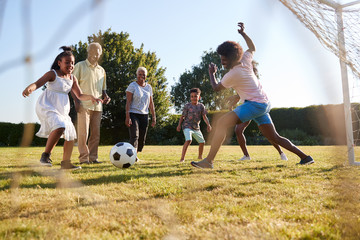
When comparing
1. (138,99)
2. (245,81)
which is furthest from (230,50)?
(138,99)

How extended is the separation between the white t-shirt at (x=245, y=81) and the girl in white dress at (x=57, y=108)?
2172mm

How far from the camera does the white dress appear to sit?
383 cm

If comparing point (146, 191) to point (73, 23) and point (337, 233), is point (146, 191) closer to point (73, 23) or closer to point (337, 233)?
point (337, 233)

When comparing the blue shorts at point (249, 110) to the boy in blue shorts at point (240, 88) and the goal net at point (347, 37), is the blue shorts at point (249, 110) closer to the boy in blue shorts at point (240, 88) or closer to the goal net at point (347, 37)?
the boy in blue shorts at point (240, 88)

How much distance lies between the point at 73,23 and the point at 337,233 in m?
1.64

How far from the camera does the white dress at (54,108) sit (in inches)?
151

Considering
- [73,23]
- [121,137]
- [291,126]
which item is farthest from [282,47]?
[291,126]

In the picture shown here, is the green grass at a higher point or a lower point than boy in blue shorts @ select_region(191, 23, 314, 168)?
lower

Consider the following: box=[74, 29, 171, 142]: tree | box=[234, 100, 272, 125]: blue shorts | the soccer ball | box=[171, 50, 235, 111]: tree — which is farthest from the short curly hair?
box=[171, 50, 235, 111]: tree

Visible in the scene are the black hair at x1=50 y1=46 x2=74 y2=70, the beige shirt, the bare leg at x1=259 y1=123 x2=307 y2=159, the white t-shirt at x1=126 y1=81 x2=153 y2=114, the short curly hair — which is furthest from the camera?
the white t-shirt at x1=126 y1=81 x2=153 y2=114

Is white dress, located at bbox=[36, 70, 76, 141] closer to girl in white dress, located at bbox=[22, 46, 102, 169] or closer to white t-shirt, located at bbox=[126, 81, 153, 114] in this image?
girl in white dress, located at bbox=[22, 46, 102, 169]

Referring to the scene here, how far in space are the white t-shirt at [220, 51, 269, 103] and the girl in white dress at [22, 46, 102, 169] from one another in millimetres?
2172

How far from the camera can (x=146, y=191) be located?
2627 millimetres

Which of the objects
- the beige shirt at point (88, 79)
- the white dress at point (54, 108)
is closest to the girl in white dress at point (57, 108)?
the white dress at point (54, 108)
